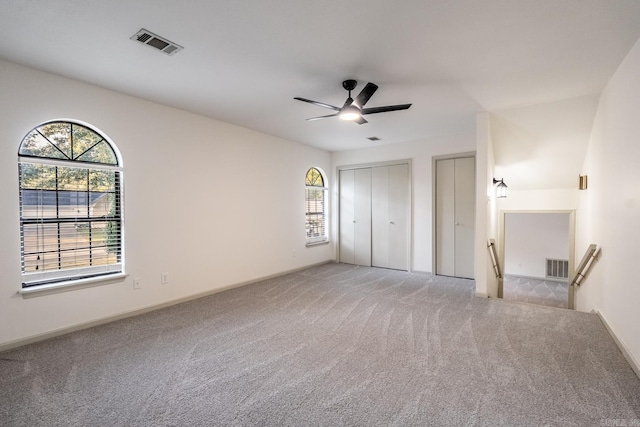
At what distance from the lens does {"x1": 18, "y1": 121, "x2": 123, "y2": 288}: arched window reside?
288 cm

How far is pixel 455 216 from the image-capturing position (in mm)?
5344

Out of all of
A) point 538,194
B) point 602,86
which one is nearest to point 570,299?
point 538,194

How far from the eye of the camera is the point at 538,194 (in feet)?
18.8

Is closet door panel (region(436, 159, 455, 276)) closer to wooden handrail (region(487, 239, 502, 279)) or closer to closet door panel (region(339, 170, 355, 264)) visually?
wooden handrail (region(487, 239, 502, 279))

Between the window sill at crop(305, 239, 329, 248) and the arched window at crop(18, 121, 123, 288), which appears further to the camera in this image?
the window sill at crop(305, 239, 329, 248)

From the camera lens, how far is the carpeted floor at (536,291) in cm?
641

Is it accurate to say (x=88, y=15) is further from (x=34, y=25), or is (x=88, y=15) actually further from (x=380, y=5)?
(x=380, y=5)

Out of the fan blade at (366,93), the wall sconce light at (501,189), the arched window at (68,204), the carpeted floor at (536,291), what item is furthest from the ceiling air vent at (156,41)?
the carpeted floor at (536,291)

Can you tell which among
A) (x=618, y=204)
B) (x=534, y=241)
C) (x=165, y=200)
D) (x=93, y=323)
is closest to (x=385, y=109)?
(x=618, y=204)

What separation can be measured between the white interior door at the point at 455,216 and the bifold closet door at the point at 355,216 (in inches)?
56.2

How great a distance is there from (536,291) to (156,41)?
856 centimetres

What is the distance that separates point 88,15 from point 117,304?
9.27ft

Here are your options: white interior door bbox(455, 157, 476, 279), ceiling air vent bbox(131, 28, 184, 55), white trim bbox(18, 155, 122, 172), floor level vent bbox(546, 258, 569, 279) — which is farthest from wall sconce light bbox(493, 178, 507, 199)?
white trim bbox(18, 155, 122, 172)

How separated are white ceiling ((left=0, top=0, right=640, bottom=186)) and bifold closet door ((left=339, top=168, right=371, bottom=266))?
2640 millimetres
